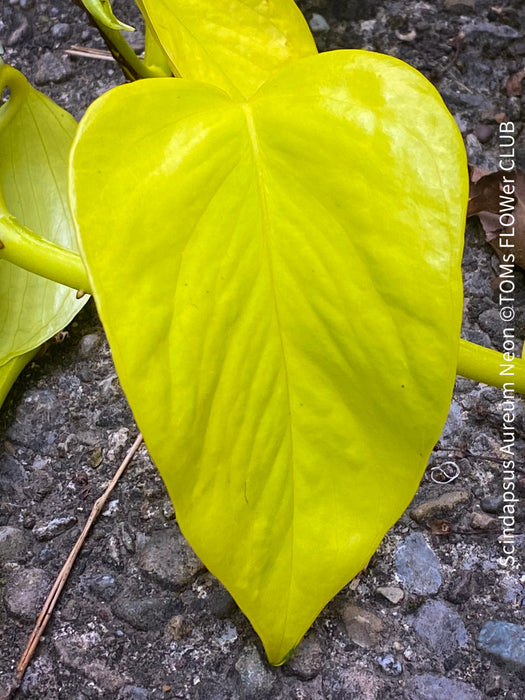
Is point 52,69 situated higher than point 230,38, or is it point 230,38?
point 230,38

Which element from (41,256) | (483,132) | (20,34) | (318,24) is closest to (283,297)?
(41,256)

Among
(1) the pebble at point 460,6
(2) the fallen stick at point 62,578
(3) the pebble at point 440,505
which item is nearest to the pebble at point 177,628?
(2) the fallen stick at point 62,578

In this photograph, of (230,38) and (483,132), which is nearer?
(230,38)

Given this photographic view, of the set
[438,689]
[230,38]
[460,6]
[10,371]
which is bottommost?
[438,689]

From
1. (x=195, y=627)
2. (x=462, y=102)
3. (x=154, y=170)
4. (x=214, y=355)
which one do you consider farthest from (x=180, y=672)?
(x=462, y=102)

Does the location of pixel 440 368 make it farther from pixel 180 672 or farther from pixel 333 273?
pixel 180 672

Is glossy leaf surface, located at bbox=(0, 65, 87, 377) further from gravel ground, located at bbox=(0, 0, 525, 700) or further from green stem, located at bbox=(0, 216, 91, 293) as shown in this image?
green stem, located at bbox=(0, 216, 91, 293)

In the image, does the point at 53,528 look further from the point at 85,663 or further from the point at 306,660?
the point at 306,660
